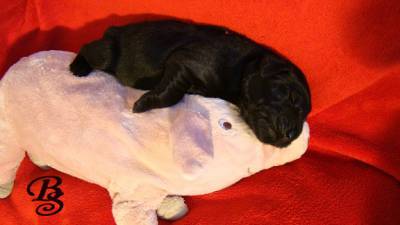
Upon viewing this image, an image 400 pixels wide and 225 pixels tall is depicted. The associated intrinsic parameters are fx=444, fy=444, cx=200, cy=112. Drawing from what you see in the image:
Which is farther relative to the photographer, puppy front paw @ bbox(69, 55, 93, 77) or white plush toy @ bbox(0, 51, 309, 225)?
puppy front paw @ bbox(69, 55, 93, 77)

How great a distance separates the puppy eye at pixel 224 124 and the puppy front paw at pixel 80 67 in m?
0.40

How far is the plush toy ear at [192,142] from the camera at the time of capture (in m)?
0.99

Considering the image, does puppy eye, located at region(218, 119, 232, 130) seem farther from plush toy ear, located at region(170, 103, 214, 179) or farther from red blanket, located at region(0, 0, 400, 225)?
red blanket, located at region(0, 0, 400, 225)

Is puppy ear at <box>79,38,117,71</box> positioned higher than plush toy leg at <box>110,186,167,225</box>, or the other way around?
puppy ear at <box>79,38,117,71</box>

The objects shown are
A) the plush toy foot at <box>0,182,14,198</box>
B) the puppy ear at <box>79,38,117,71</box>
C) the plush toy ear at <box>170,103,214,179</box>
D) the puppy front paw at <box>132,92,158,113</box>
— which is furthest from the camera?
the plush toy foot at <box>0,182,14,198</box>

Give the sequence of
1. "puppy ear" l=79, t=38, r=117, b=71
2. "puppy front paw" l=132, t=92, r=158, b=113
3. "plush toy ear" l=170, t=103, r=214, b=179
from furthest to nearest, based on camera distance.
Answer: "puppy ear" l=79, t=38, r=117, b=71 → "puppy front paw" l=132, t=92, r=158, b=113 → "plush toy ear" l=170, t=103, r=214, b=179

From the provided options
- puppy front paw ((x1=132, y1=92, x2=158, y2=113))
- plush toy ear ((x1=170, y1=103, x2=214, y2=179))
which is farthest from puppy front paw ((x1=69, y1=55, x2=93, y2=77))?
plush toy ear ((x1=170, y1=103, x2=214, y2=179))

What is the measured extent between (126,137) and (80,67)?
26cm

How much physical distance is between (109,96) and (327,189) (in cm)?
69

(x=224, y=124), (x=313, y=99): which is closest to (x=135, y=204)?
(x=224, y=124)

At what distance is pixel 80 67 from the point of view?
3.97ft

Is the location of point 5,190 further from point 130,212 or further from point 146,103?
point 146,103

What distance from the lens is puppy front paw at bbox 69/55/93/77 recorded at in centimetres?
120

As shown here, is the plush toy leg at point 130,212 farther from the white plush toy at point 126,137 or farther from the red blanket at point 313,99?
the red blanket at point 313,99
